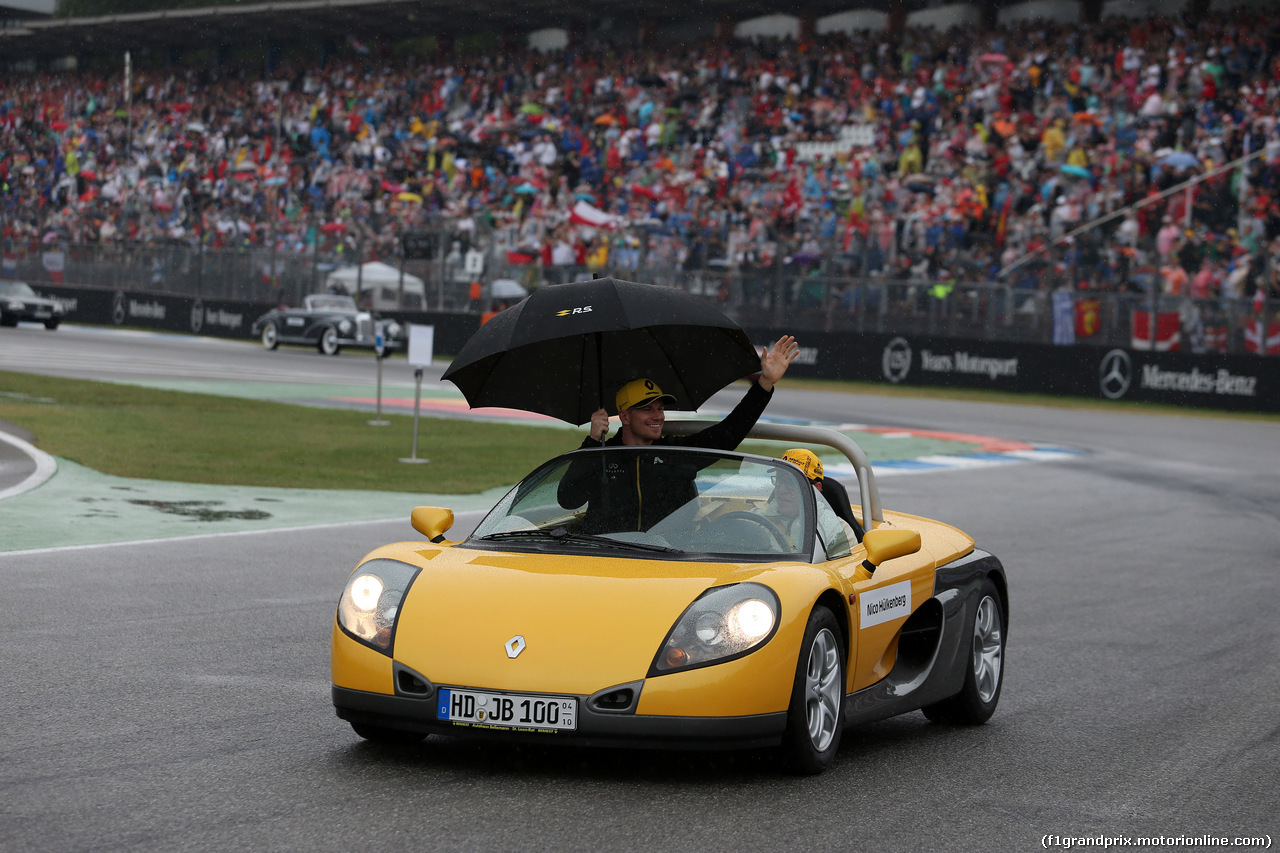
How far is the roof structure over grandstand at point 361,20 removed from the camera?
43.9 meters

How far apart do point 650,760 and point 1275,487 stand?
14278mm

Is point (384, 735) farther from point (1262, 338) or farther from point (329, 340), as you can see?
point (329, 340)

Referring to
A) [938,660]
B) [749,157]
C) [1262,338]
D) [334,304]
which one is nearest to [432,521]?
[938,660]

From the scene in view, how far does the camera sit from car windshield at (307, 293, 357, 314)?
4009cm

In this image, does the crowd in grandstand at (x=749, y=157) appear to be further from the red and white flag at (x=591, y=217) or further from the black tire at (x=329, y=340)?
the black tire at (x=329, y=340)

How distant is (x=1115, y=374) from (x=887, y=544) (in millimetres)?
26091

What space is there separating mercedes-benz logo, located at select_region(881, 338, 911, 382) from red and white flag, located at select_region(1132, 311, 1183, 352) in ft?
15.5

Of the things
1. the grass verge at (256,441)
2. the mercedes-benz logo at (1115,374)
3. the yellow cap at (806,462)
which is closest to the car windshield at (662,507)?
the yellow cap at (806,462)

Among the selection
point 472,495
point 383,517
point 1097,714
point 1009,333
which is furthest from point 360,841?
point 1009,333

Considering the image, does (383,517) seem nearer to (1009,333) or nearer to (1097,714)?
(1097,714)

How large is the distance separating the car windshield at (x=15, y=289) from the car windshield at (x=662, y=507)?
135 feet

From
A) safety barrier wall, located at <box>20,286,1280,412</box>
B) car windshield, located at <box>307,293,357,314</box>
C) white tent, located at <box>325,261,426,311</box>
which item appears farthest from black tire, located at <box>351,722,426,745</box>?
car windshield, located at <box>307,293,357,314</box>

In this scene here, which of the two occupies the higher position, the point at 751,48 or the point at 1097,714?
the point at 751,48

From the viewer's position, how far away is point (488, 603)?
5.07 m
